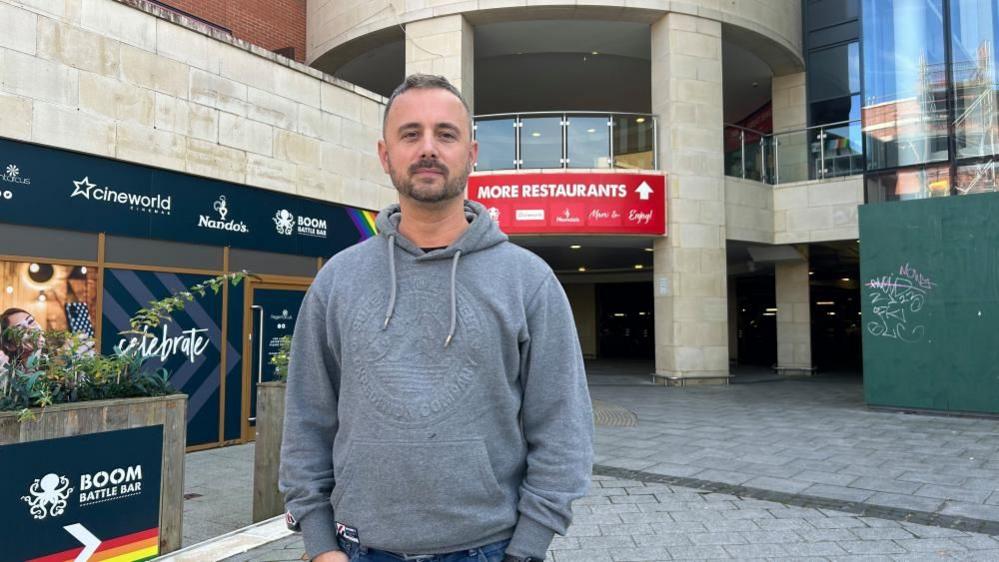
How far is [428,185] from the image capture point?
1.79m

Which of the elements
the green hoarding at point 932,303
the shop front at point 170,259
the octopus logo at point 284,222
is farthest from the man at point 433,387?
the green hoarding at point 932,303

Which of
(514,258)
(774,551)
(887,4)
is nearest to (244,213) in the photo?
(774,551)

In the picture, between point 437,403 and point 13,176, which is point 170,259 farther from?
point 437,403

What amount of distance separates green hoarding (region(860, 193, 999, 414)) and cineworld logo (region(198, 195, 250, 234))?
9526 mm

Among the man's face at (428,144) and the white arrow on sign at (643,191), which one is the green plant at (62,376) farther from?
the white arrow on sign at (643,191)

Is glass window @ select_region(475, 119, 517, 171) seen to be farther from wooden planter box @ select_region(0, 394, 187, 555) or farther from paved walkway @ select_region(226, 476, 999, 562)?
wooden planter box @ select_region(0, 394, 187, 555)

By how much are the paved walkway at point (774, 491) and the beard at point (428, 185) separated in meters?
3.30

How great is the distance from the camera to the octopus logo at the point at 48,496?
12.0ft

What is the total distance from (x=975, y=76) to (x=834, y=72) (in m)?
6.32

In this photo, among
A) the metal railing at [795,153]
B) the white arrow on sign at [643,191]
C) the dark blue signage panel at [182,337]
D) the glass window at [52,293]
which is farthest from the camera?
the metal railing at [795,153]

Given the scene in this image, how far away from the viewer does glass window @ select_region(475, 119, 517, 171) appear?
1616cm

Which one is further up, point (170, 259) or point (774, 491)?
point (170, 259)

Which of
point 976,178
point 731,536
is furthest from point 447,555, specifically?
point 976,178

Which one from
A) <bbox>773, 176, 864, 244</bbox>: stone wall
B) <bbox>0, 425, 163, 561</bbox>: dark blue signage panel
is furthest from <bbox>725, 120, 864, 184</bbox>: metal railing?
<bbox>0, 425, 163, 561</bbox>: dark blue signage panel
